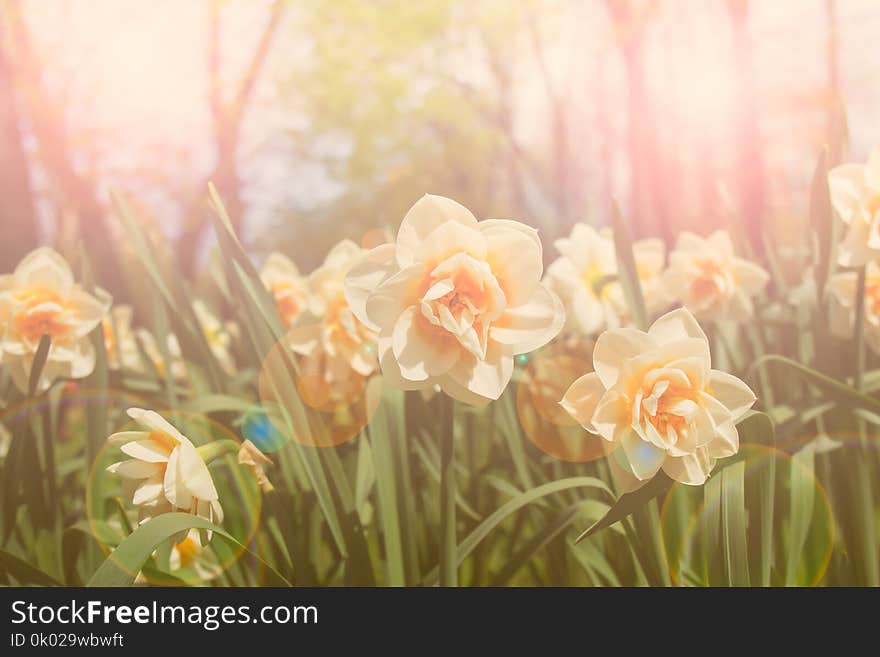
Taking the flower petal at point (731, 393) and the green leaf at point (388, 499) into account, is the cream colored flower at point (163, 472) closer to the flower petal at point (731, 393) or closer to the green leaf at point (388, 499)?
the green leaf at point (388, 499)

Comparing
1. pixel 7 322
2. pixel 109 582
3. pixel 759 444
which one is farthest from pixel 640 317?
pixel 7 322

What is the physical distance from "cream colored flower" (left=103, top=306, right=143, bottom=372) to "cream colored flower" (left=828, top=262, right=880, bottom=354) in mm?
1390

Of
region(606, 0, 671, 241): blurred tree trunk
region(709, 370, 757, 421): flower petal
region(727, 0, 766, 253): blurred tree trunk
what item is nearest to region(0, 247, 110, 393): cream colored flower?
region(709, 370, 757, 421): flower petal

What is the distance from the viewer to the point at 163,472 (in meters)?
0.83

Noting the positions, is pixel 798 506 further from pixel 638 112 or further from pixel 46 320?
pixel 638 112

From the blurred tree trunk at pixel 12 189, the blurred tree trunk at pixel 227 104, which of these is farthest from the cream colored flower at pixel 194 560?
the blurred tree trunk at pixel 227 104

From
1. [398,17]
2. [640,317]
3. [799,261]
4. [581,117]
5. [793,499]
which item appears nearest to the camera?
[793,499]

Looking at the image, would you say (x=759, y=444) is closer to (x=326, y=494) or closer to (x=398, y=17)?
(x=326, y=494)

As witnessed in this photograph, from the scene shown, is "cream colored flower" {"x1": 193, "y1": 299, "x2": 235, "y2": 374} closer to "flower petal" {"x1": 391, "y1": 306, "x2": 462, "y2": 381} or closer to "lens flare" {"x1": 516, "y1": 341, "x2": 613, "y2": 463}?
"lens flare" {"x1": 516, "y1": 341, "x2": 613, "y2": 463}

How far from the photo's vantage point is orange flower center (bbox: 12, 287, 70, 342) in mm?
1162

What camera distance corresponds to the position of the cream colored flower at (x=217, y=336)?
1.99 m

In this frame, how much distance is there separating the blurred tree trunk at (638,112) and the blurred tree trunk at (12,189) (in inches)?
199
